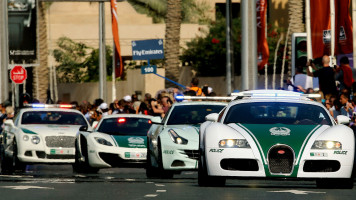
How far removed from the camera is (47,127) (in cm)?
2494

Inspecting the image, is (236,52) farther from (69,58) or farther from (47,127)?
(47,127)

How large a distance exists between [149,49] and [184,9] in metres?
44.5

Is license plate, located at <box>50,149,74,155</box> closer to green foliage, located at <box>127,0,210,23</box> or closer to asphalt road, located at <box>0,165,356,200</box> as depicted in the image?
asphalt road, located at <box>0,165,356,200</box>

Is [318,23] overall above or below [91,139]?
above

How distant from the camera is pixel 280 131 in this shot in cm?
1568

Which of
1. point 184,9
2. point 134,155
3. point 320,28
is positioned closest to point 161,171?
point 134,155

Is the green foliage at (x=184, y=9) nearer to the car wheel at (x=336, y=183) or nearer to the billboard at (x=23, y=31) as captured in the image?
the billboard at (x=23, y=31)

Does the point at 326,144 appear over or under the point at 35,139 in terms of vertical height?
over

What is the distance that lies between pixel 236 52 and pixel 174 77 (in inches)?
630

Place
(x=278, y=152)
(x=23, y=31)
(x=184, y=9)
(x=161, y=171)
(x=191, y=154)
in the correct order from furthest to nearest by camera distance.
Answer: (x=184, y=9), (x=23, y=31), (x=161, y=171), (x=191, y=154), (x=278, y=152)

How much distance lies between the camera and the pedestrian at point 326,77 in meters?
24.3

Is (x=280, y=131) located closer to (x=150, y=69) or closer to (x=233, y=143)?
(x=233, y=143)

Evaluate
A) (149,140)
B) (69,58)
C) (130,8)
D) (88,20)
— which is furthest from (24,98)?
(130,8)

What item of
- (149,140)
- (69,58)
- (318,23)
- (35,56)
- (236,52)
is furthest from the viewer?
(69,58)
